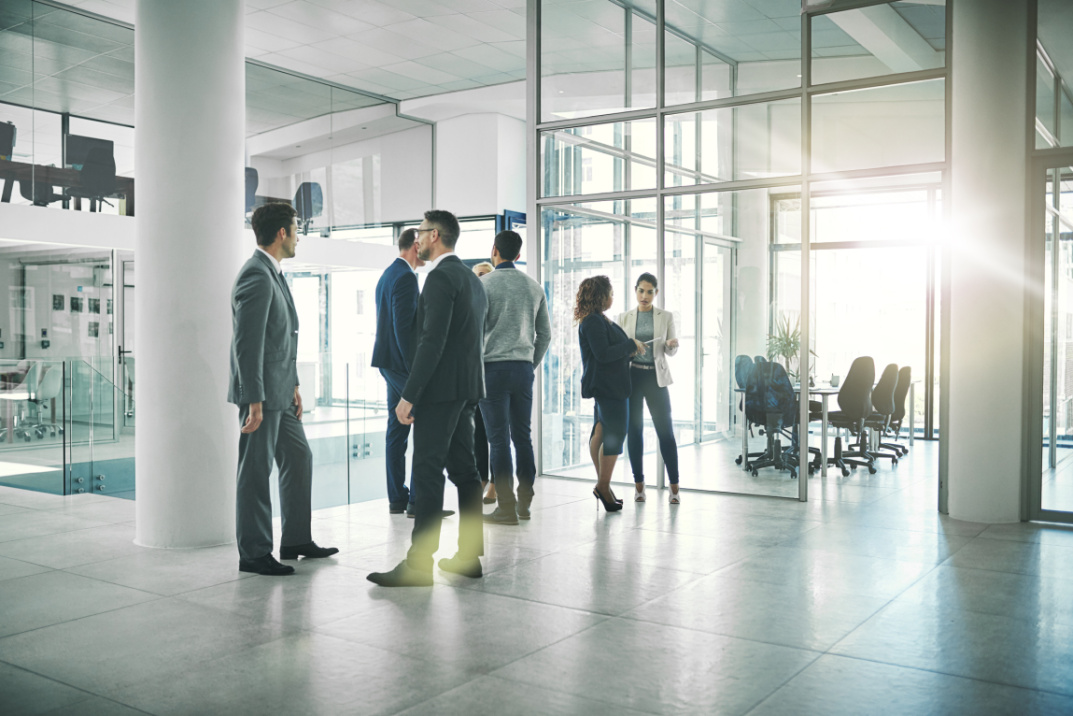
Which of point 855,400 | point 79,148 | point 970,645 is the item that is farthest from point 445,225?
point 79,148

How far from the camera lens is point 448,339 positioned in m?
4.16

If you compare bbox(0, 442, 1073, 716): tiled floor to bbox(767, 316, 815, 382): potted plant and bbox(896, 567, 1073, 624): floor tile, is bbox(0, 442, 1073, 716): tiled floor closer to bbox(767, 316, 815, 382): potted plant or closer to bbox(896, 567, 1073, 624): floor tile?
bbox(896, 567, 1073, 624): floor tile

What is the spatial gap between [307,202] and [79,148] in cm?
400

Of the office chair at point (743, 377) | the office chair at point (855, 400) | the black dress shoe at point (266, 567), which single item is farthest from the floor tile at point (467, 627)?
the office chair at point (855, 400)

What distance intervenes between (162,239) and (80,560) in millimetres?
1717

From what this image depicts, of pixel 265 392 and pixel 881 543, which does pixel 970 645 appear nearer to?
pixel 881 543

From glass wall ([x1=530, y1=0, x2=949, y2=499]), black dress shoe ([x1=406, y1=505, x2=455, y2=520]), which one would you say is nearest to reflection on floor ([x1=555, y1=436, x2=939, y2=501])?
glass wall ([x1=530, y1=0, x2=949, y2=499])

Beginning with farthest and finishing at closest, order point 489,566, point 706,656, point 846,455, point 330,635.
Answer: point 846,455 < point 489,566 < point 330,635 < point 706,656

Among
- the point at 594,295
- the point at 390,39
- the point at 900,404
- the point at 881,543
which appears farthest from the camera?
the point at 390,39

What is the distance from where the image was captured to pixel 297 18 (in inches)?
398

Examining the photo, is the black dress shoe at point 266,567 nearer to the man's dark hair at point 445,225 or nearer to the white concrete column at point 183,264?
the white concrete column at point 183,264

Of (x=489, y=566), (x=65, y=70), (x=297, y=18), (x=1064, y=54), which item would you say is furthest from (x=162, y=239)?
(x=65, y=70)

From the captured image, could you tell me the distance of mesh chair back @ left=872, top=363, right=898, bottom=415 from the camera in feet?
29.6

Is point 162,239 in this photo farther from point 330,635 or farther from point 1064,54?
point 1064,54
